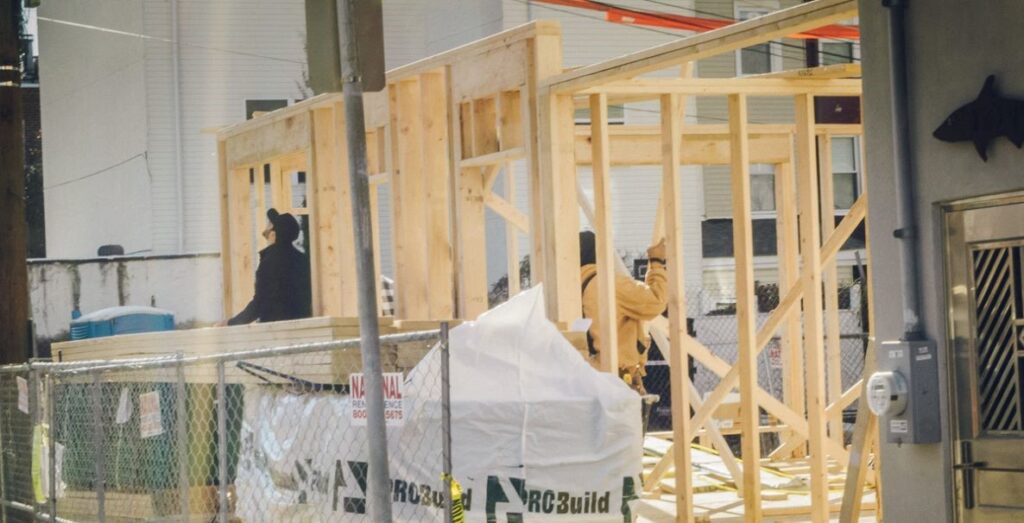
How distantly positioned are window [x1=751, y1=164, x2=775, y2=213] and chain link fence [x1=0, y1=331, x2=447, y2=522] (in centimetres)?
1598

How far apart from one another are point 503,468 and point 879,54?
3.02m

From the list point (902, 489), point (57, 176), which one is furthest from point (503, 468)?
point (57, 176)

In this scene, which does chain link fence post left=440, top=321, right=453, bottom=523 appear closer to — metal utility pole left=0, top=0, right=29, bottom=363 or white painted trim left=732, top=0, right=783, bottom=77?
metal utility pole left=0, top=0, right=29, bottom=363

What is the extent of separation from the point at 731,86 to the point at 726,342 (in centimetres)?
1507

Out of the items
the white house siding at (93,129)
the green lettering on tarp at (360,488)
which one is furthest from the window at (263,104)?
the green lettering on tarp at (360,488)

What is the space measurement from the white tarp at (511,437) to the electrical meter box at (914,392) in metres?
1.38

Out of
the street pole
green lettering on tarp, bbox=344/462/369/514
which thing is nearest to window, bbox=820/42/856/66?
green lettering on tarp, bbox=344/462/369/514

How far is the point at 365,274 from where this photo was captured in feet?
19.7

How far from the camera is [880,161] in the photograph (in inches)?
314

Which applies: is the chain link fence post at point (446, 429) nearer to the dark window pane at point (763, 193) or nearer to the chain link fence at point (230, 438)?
the chain link fence at point (230, 438)

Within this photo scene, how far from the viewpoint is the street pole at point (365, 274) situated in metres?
6.04

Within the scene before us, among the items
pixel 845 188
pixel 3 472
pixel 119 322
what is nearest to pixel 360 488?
pixel 3 472

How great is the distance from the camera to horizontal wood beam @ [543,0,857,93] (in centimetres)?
855

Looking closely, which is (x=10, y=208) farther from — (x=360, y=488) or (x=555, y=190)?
(x=360, y=488)
